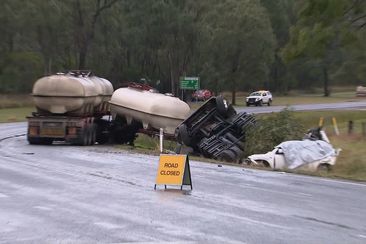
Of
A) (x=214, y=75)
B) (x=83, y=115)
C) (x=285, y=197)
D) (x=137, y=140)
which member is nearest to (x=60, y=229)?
(x=285, y=197)

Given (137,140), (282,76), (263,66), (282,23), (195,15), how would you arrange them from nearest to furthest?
(137,140)
(195,15)
(263,66)
(282,23)
(282,76)

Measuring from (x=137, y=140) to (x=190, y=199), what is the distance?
19525 mm

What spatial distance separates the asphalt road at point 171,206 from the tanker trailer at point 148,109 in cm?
875

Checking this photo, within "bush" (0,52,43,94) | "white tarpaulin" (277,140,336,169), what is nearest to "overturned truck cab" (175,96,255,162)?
"white tarpaulin" (277,140,336,169)

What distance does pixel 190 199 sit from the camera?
12.5 metres

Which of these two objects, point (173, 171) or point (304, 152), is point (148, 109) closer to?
Answer: point (304, 152)

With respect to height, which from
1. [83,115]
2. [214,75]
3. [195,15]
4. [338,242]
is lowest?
[338,242]

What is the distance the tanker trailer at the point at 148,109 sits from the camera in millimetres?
27500

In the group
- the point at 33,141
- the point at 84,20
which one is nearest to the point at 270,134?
the point at 33,141

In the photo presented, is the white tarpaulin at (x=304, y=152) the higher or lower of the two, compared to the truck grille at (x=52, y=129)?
lower

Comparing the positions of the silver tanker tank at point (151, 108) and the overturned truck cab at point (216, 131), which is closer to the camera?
the overturned truck cab at point (216, 131)

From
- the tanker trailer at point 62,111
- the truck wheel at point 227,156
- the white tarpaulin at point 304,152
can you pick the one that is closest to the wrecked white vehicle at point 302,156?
the white tarpaulin at point 304,152

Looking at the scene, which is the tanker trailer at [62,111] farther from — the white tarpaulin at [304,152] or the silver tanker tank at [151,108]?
the white tarpaulin at [304,152]

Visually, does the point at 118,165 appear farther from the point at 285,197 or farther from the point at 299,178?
the point at 285,197
